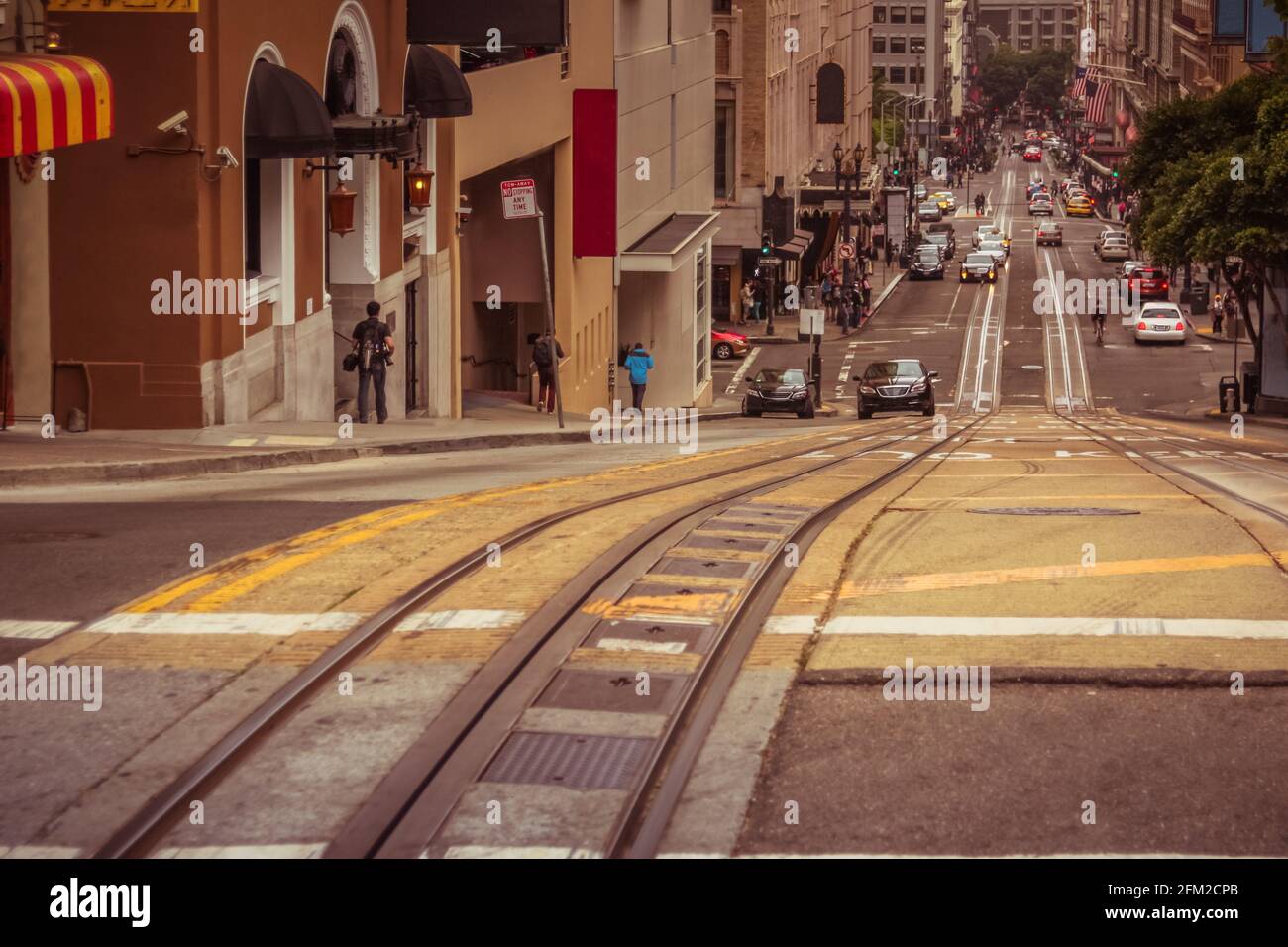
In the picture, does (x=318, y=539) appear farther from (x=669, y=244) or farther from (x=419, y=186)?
(x=669, y=244)

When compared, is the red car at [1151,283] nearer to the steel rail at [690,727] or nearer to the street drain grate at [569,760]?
the steel rail at [690,727]

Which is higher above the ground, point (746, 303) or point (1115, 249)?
point (1115, 249)

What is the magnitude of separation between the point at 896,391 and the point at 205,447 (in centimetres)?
2576

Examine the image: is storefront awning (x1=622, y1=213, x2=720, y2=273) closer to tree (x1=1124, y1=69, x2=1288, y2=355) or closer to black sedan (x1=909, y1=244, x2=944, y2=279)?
tree (x1=1124, y1=69, x2=1288, y2=355)

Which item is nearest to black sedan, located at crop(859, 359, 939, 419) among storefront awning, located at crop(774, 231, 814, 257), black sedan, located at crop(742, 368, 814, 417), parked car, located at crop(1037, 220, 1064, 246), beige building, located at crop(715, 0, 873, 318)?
black sedan, located at crop(742, 368, 814, 417)

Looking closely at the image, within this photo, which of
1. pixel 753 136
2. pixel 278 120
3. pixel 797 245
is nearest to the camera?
pixel 278 120

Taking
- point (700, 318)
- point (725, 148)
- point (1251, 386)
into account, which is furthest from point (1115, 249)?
point (1251, 386)

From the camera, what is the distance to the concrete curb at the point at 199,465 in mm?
16219

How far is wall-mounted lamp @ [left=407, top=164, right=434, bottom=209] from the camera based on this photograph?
27906 mm

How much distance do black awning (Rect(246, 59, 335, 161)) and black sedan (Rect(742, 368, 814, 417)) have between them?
23.1 m

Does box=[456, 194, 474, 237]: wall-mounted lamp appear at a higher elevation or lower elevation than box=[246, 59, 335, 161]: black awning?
lower

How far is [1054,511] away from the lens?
14945 mm

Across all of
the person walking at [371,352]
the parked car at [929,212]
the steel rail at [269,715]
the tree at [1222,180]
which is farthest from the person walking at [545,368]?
the parked car at [929,212]

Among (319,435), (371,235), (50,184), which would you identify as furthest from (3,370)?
(371,235)
